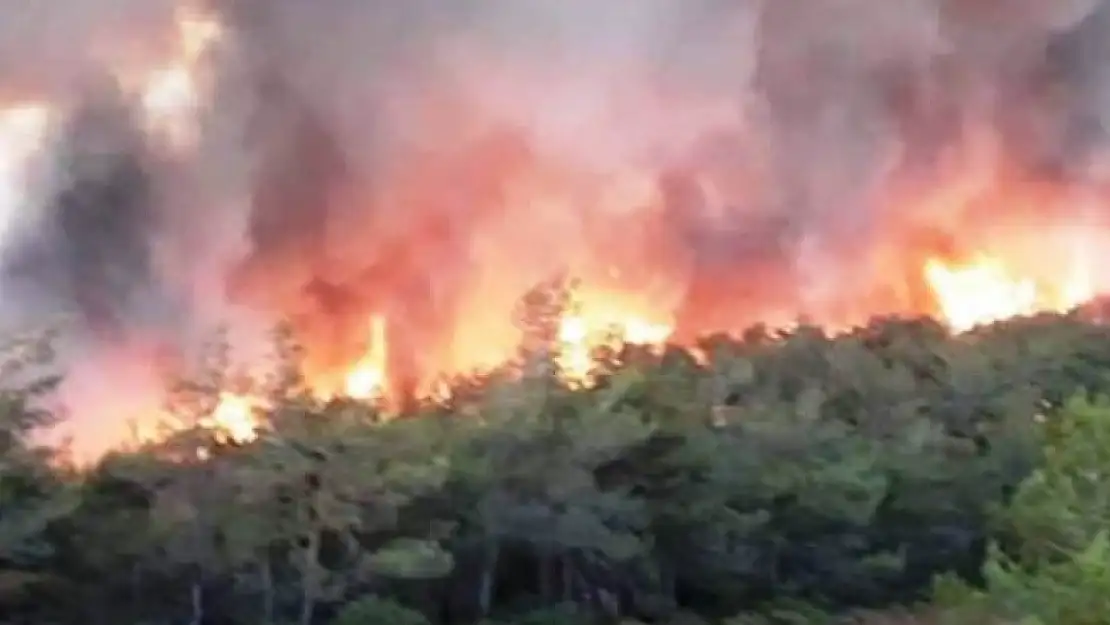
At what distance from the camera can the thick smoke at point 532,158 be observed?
730 inches

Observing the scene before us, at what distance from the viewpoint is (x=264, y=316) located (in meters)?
18.3

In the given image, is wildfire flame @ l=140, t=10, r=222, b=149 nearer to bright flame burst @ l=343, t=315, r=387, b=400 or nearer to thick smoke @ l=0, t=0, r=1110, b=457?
thick smoke @ l=0, t=0, r=1110, b=457

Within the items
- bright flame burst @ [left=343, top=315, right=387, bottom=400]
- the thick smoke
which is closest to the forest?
bright flame burst @ [left=343, top=315, right=387, bottom=400]

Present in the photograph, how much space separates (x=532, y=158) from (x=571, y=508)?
37.5ft

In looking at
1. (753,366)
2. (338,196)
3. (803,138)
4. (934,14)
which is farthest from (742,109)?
(753,366)

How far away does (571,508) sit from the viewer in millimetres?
9711

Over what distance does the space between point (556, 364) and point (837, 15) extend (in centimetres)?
1328

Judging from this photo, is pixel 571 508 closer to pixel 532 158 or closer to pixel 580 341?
pixel 580 341

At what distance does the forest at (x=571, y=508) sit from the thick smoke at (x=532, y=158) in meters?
7.54

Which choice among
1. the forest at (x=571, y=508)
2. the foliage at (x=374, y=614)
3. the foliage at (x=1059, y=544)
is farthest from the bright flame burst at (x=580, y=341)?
the foliage at (x=1059, y=544)

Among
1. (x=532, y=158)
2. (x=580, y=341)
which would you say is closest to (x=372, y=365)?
(x=532, y=158)

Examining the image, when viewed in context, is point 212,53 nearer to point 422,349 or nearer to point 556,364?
point 422,349

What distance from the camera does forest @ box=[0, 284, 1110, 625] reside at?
8969 mm

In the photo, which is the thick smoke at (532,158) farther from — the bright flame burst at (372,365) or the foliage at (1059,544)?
the foliage at (1059,544)
